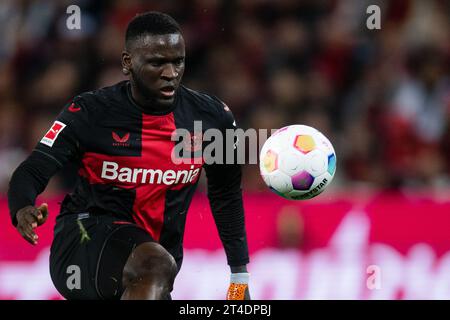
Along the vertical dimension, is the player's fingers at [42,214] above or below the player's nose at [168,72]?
below

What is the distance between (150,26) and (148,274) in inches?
52.3

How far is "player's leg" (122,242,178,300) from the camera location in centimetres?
423

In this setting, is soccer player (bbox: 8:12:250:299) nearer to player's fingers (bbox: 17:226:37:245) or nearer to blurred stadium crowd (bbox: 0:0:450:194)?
player's fingers (bbox: 17:226:37:245)

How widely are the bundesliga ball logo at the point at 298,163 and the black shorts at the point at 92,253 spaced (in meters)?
0.86

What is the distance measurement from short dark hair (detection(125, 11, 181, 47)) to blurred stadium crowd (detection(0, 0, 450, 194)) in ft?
11.4

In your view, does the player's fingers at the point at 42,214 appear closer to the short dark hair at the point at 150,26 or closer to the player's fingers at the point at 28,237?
the player's fingers at the point at 28,237

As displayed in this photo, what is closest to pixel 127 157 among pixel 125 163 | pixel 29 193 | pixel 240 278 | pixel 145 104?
pixel 125 163

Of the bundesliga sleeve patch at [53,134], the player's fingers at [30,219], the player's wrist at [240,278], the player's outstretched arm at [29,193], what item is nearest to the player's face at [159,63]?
the bundesliga sleeve patch at [53,134]

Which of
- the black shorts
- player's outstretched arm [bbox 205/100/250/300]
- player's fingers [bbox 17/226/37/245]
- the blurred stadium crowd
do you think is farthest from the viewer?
the blurred stadium crowd

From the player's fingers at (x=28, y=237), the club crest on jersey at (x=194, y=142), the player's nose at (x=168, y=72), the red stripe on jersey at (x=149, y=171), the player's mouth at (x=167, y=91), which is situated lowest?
the player's fingers at (x=28, y=237)

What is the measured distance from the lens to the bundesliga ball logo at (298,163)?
5086mm

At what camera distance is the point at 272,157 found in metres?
5.18

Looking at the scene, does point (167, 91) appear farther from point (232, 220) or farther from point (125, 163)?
point (232, 220)

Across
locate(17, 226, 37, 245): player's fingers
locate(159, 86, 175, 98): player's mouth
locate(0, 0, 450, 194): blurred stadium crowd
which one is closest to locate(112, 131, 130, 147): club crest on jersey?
locate(159, 86, 175, 98): player's mouth
